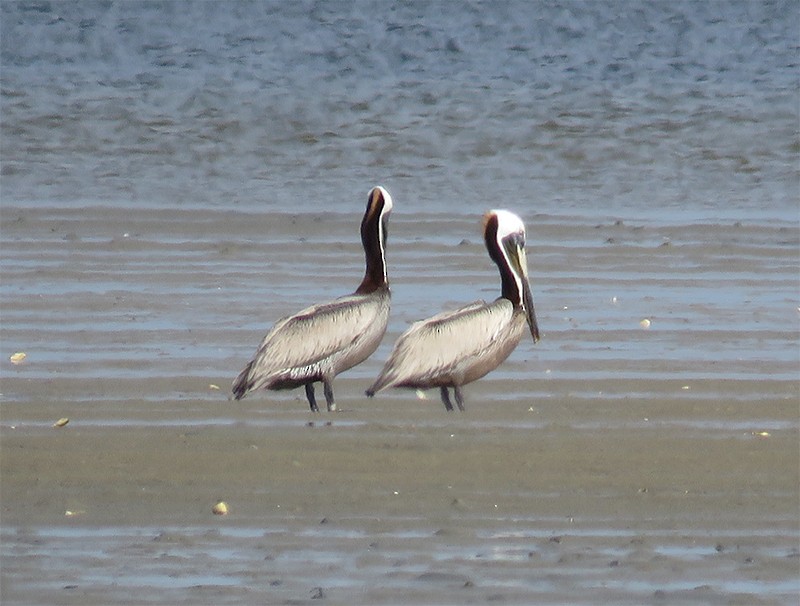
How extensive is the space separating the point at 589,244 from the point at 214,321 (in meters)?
2.99

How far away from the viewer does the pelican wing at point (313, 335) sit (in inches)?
269

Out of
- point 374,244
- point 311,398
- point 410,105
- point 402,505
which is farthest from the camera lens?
point 410,105

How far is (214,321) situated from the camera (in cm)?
828

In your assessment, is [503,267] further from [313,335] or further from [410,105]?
[410,105]

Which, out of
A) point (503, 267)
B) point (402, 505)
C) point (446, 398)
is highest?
point (503, 267)

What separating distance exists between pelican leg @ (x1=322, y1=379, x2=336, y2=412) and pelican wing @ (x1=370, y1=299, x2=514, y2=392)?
0.17 m

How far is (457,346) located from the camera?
6934 millimetres

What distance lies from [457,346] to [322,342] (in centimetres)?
55

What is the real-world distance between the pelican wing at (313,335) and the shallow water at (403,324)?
0.60 feet

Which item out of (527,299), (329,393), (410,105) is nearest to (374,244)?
(527,299)

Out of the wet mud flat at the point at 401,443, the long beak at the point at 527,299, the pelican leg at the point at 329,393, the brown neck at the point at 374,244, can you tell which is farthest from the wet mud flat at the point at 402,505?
the brown neck at the point at 374,244

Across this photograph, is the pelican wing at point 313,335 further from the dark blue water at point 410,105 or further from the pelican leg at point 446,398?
the dark blue water at point 410,105

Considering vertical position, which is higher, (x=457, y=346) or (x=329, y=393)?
(x=457, y=346)

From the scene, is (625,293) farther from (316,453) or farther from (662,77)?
(662,77)
